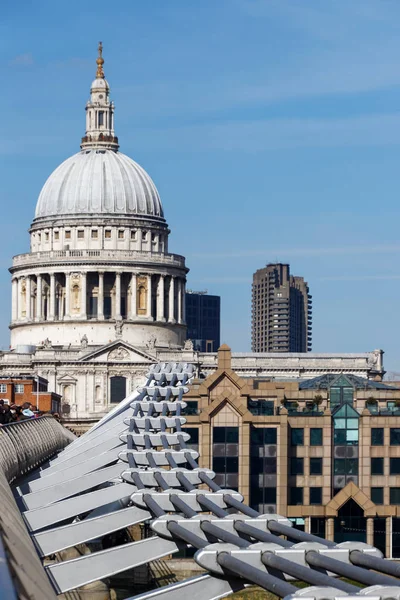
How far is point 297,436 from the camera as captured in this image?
242 ft

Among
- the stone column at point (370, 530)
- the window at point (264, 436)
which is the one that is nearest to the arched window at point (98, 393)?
the window at point (264, 436)

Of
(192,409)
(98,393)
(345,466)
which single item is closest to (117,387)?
(98,393)

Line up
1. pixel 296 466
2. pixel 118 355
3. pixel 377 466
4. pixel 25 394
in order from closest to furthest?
1. pixel 377 466
2. pixel 296 466
3. pixel 25 394
4. pixel 118 355

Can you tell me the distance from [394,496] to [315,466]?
11.8ft

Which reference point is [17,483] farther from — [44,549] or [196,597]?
[196,597]

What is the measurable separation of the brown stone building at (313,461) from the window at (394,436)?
0.04m

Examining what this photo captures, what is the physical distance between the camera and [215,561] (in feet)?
56.9

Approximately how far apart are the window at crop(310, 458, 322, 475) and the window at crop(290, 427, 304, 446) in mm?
972

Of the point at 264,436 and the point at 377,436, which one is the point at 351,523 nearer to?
the point at 377,436

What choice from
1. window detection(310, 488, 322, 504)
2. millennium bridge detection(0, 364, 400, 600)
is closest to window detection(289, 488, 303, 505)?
window detection(310, 488, 322, 504)

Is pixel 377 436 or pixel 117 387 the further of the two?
pixel 117 387

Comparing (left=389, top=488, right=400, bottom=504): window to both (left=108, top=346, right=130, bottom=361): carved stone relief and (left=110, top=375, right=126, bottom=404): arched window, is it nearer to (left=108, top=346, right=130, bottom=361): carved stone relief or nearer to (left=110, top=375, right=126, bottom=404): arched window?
(left=110, top=375, right=126, bottom=404): arched window

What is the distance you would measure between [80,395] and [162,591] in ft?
557

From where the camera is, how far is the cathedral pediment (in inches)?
7377
